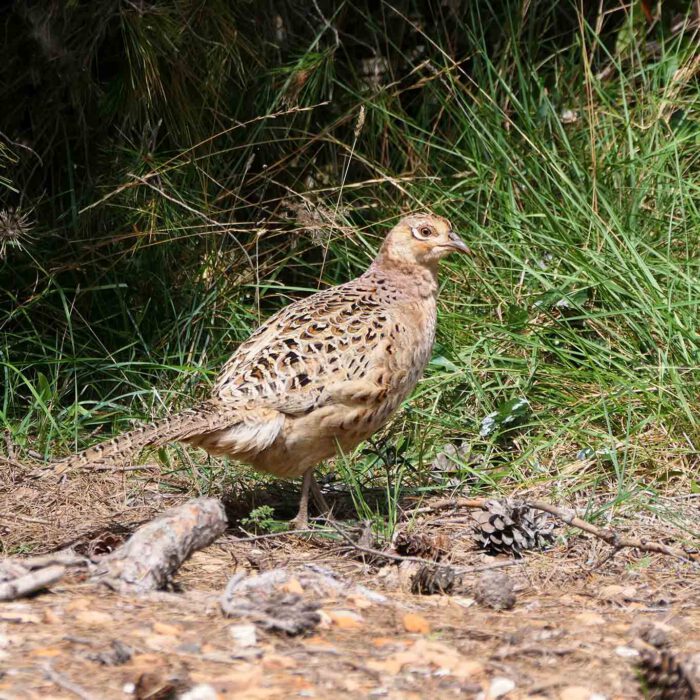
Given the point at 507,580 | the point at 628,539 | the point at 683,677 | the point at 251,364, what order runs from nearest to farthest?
the point at 683,677
the point at 507,580
the point at 628,539
the point at 251,364

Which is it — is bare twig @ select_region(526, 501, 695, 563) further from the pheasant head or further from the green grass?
the pheasant head

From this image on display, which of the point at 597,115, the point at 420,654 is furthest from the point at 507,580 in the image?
the point at 597,115

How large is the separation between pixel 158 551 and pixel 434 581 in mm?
925

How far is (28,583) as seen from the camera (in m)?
3.38

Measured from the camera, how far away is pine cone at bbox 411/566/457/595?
12.7 ft

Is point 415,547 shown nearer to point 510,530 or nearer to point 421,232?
point 510,530

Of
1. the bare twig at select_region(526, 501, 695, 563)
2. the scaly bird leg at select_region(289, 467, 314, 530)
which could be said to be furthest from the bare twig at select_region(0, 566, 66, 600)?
the bare twig at select_region(526, 501, 695, 563)

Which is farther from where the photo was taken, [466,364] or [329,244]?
[329,244]

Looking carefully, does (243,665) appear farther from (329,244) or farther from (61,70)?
(61,70)

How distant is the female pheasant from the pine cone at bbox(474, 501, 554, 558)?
67 cm

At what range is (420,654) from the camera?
313 centimetres

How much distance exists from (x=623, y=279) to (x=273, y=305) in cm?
210

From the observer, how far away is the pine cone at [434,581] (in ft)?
12.7

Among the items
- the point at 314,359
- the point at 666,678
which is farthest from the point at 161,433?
the point at 666,678
